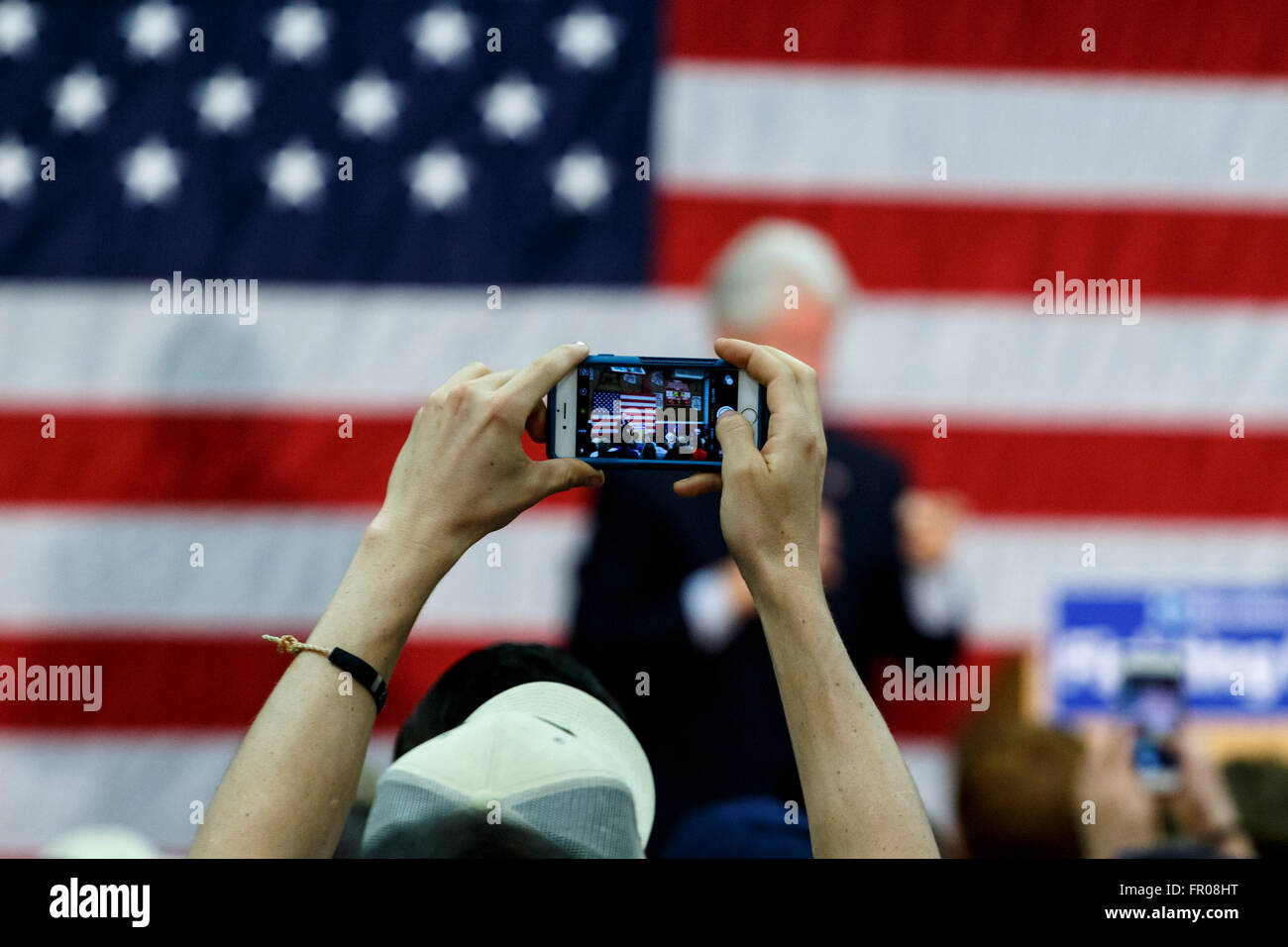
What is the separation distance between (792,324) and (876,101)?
83 cm

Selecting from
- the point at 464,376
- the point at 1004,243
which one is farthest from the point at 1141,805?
the point at 1004,243

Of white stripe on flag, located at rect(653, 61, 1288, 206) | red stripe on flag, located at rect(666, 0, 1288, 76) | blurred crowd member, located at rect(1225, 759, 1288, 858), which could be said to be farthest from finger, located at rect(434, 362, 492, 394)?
red stripe on flag, located at rect(666, 0, 1288, 76)

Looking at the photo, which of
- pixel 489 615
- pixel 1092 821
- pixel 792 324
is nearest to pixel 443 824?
pixel 1092 821

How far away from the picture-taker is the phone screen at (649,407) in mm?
1032

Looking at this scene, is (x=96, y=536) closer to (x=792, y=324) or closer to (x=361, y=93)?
(x=361, y=93)

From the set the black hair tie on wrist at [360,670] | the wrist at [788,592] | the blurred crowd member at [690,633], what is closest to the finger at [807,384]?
the wrist at [788,592]

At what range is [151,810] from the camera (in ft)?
9.18

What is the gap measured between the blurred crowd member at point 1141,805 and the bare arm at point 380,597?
90cm

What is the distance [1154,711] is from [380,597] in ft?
6.22

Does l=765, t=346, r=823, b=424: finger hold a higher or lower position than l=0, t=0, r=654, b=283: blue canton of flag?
lower

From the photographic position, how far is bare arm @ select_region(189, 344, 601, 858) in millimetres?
713

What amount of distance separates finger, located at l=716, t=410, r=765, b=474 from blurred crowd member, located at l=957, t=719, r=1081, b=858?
0.81 meters

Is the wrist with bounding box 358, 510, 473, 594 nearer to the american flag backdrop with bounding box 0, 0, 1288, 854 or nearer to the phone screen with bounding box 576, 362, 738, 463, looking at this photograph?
the phone screen with bounding box 576, 362, 738, 463

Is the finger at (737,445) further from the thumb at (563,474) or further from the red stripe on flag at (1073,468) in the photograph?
the red stripe on flag at (1073,468)
